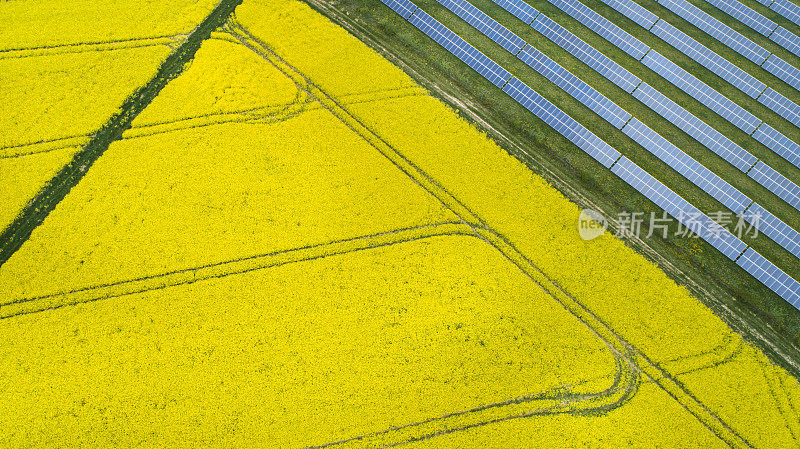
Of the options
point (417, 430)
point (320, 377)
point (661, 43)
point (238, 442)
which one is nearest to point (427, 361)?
point (417, 430)

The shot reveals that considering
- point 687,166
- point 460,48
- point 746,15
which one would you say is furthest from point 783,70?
point 460,48

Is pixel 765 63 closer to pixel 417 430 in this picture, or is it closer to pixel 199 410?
pixel 417 430

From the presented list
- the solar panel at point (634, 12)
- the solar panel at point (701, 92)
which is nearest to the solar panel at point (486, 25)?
the solar panel at point (634, 12)

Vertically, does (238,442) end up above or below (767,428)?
below

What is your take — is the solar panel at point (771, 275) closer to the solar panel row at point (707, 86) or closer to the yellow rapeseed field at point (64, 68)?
the solar panel row at point (707, 86)

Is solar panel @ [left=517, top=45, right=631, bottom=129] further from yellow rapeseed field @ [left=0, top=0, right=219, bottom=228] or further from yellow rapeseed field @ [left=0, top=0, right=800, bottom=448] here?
yellow rapeseed field @ [left=0, top=0, right=219, bottom=228]

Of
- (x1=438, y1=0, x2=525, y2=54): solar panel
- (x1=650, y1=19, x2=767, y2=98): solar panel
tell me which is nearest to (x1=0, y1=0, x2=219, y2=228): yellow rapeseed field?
(x1=438, y1=0, x2=525, y2=54): solar panel
